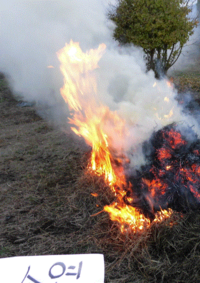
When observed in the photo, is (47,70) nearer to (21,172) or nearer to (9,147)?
(9,147)

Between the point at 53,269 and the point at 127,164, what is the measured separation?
1584 mm

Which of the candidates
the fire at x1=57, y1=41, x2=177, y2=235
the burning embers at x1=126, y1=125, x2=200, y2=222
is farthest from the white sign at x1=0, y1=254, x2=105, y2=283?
the burning embers at x1=126, y1=125, x2=200, y2=222

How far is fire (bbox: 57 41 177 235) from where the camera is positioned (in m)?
2.68

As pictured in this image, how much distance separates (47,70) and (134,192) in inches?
346

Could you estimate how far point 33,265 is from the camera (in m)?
1.90

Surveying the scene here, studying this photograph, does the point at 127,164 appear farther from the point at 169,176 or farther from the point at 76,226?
the point at 76,226

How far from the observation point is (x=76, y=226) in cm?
278

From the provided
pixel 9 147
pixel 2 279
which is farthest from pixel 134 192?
pixel 9 147

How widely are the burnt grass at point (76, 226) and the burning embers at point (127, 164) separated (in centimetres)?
15

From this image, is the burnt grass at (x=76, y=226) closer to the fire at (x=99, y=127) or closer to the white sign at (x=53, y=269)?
the fire at (x=99, y=127)

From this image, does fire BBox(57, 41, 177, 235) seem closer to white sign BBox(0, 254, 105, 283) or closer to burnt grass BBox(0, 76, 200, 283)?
burnt grass BBox(0, 76, 200, 283)

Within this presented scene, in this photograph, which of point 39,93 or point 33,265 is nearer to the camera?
point 33,265

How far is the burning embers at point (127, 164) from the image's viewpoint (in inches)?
101

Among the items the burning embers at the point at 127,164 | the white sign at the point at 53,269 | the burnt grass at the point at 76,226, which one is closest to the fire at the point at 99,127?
the burning embers at the point at 127,164
